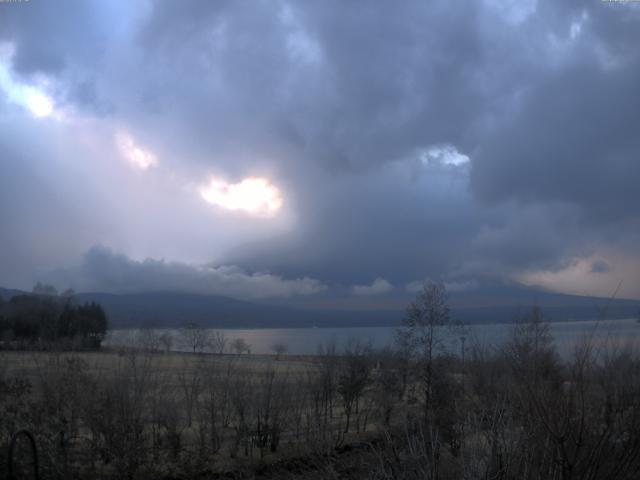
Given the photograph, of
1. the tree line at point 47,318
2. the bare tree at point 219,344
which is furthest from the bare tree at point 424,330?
the tree line at point 47,318

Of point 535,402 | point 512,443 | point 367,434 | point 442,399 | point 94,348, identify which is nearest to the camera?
point 535,402

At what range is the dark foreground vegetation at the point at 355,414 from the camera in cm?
720

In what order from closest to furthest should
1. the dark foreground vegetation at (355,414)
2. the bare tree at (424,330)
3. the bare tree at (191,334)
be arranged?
the dark foreground vegetation at (355,414)
the bare tree at (424,330)
the bare tree at (191,334)

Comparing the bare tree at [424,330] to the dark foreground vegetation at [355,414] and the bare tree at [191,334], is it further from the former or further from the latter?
the bare tree at [191,334]

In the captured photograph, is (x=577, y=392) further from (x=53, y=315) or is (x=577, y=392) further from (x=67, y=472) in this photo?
(x=53, y=315)

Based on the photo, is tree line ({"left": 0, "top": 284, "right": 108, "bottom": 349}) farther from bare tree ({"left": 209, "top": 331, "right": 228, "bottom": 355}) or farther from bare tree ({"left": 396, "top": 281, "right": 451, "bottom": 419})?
bare tree ({"left": 396, "top": 281, "right": 451, "bottom": 419})

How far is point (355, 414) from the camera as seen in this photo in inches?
1547

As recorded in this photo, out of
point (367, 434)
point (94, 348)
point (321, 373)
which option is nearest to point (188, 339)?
point (94, 348)

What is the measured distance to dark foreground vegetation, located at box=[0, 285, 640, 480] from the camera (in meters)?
7.20

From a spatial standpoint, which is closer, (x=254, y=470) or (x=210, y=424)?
(x=254, y=470)

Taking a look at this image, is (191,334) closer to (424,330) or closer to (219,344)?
(219,344)

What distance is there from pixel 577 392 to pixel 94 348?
53925 mm

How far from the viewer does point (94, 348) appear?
5462 cm

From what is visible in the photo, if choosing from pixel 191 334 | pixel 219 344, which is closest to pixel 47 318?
pixel 191 334
